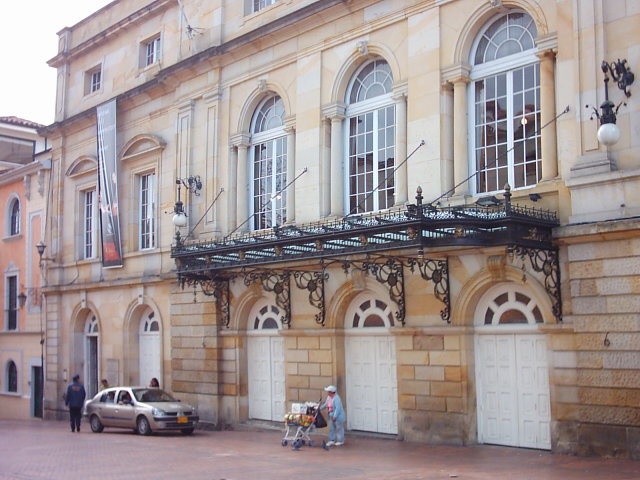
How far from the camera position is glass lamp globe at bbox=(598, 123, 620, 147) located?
1318 centimetres

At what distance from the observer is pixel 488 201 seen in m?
15.9

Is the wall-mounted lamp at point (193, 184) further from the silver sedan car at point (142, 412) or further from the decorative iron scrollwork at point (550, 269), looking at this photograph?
the decorative iron scrollwork at point (550, 269)

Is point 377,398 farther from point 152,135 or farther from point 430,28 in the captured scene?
point 152,135

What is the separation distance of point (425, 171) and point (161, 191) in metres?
10.6

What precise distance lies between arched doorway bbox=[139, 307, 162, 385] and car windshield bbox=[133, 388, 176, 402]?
3.70 meters

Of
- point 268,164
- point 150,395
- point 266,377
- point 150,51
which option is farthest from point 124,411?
point 150,51

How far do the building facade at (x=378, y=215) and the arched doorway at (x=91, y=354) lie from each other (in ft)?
1.47

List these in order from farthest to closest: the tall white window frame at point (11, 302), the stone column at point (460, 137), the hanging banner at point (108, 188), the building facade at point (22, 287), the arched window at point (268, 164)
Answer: the tall white window frame at point (11, 302) < the building facade at point (22, 287) < the hanging banner at point (108, 188) < the arched window at point (268, 164) < the stone column at point (460, 137)

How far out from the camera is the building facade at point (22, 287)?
107 ft

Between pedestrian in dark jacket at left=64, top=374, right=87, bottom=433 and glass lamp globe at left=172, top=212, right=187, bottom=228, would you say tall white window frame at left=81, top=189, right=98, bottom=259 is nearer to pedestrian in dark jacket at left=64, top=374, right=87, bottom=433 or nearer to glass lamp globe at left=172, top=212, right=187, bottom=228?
pedestrian in dark jacket at left=64, top=374, right=87, bottom=433

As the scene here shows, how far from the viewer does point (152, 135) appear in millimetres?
25859

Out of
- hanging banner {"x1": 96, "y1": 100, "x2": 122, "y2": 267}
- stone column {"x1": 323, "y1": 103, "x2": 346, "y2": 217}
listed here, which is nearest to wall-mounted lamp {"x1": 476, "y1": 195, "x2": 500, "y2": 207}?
stone column {"x1": 323, "y1": 103, "x2": 346, "y2": 217}

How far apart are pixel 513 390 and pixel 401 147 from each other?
5.84 metres

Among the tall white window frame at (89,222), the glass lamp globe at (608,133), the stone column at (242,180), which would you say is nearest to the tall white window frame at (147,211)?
the tall white window frame at (89,222)
